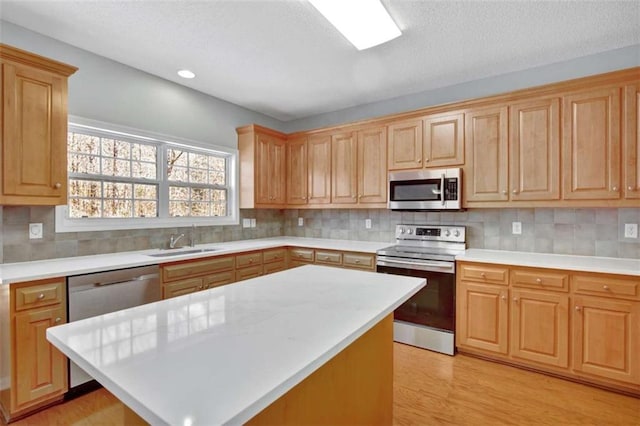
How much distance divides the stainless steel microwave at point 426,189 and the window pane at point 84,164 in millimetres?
2894

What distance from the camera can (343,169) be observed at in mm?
3891

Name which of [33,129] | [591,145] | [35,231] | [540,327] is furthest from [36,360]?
[591,145]

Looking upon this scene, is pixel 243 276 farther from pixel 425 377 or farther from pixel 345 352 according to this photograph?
pixel 345 352

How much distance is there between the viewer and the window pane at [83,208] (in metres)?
2.69

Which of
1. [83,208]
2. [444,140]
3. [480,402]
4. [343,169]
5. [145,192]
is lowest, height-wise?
[480,402]

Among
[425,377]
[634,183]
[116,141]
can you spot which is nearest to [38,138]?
[116,141]

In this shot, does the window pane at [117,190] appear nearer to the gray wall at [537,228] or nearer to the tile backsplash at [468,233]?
the tile backsplash at [468,233]

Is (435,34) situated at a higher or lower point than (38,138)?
higher

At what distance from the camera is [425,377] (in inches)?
98.4

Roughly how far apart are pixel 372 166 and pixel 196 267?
2.18 metres

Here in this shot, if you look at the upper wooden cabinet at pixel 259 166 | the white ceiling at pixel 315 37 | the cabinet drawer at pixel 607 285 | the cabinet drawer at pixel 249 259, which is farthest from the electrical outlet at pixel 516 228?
the upper wooden cabinet at pixel 259 166

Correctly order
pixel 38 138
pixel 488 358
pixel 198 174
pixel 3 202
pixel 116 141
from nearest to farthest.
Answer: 1. pixel 3 202
2. pixel 38 138
3. pixel 488 358
4. pixel 116 141
5. pixel 198 174

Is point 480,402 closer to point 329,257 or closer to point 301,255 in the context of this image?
point 329,257

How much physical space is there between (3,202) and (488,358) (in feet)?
12.6
